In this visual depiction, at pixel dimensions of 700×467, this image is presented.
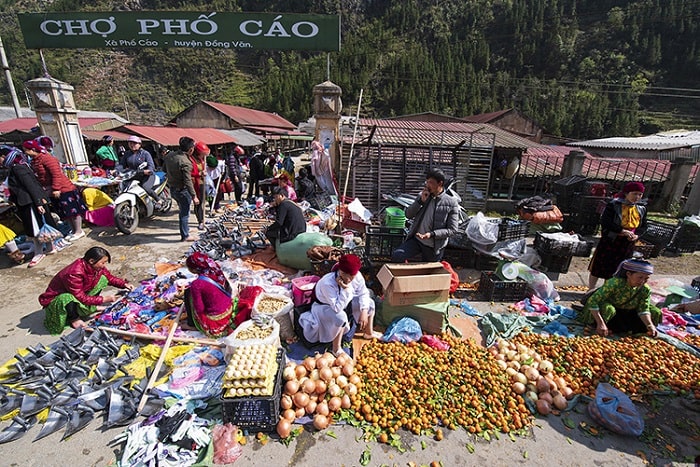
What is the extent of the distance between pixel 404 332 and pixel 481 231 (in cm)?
274

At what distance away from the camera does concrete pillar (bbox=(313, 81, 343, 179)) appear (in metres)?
8.64

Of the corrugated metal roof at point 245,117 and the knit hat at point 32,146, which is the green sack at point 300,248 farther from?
the corrugated metal roof at point 245,117

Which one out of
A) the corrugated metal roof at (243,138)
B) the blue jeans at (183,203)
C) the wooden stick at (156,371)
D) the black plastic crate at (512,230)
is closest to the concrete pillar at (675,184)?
the black plastic crate at (512,230)

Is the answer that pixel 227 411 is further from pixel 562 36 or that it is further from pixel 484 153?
pixel 562 36

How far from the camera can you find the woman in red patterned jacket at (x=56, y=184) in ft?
18.1

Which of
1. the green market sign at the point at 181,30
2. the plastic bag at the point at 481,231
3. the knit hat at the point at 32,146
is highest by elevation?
the green market sign at the point at 181,30

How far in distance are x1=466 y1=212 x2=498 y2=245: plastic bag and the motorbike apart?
23.1 ft

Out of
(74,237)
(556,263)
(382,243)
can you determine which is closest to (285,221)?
(382,243)

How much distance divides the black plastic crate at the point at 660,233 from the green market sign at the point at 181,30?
29.0 ft

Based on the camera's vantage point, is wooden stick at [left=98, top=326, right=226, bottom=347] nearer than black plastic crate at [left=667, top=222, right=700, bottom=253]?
Yes

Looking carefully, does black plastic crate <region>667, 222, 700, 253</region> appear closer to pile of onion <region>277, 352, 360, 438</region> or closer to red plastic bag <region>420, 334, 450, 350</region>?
red plastic bag <region>420, 334, 450, 350</region>

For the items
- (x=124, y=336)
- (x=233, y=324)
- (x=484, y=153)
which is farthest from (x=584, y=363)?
(x=484, y=153)

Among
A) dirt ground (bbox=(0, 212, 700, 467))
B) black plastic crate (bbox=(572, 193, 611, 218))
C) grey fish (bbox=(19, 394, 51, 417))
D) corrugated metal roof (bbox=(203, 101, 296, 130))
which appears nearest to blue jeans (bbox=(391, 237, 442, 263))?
dirt ground (bbox=(0, 212, 700, 467))

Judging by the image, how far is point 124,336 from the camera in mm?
3697
